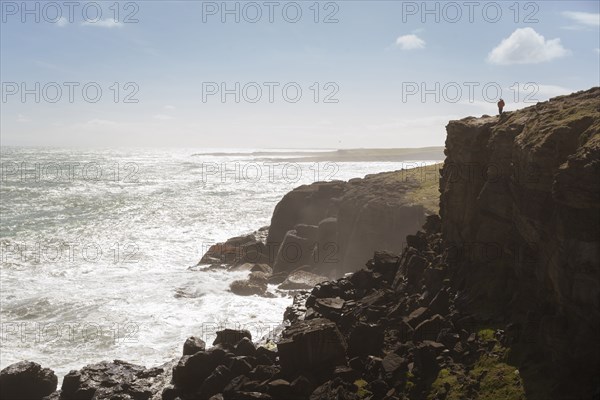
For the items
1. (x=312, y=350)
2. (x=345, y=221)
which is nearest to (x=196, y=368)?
(x=312, y=350)

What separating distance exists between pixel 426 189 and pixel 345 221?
8.45 meters

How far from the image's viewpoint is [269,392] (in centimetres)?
2200

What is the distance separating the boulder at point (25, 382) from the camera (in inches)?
1089

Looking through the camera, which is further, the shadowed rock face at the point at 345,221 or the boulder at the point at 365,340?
the shadowed rock face at the point at 345,221

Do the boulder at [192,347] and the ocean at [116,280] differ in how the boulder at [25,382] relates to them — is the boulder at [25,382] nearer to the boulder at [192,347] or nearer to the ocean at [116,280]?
the ocean at [116,280]

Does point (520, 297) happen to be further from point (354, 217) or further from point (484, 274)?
point (354, 217)

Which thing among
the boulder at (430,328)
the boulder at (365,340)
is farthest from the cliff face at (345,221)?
the boulder at (430,328)

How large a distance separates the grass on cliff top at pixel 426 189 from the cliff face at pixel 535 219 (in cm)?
1669

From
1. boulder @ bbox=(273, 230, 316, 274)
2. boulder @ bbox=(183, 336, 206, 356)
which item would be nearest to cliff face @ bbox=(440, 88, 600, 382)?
boulder @ bbox=(183, 336, 206, 356)

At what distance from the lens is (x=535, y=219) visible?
19.2 meters

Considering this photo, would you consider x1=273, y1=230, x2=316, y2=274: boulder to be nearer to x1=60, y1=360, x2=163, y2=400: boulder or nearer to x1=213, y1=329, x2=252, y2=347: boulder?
x1=213, y1=329, x2=252, y2=347: boulder

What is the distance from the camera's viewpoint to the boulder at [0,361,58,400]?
2767 centimetres

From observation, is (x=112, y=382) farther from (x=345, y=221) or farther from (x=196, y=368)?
(x=345, y=221)

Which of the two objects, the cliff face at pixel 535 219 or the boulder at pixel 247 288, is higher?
Result: the cliff face at pixel 535 219
